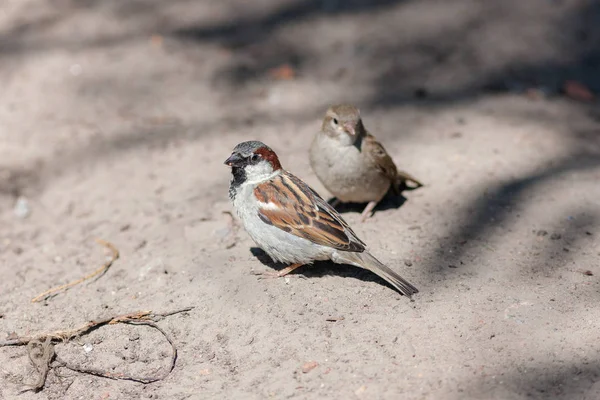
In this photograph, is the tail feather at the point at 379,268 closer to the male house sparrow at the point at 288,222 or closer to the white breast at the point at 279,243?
the male house sparrow at the point at 288,222

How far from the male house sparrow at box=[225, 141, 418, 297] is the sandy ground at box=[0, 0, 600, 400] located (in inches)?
8.5

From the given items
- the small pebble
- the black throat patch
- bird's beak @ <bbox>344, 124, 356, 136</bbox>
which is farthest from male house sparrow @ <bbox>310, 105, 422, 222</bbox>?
the small pebble

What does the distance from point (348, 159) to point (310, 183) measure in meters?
0.91

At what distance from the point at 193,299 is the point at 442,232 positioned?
6.89ft

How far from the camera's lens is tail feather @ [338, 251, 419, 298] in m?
4.83

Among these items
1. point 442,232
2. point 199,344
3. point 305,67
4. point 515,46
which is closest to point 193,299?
point 199,344

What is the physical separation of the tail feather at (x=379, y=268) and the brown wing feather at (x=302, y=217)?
0.06 metres

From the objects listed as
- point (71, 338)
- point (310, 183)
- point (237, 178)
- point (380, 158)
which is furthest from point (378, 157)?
point (71, 338)

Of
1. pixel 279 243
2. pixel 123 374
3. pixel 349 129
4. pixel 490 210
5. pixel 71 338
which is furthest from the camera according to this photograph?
pixel 490 210

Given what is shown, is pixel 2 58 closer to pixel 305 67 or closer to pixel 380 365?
pixel 305 67

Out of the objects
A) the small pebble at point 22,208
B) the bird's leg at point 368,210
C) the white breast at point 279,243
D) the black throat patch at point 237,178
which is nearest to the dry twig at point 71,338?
the white breast at point 279,243

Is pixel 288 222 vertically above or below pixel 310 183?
above

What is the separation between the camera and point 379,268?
4914 millimetres

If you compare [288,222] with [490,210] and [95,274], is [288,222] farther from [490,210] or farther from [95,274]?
[490,210]
